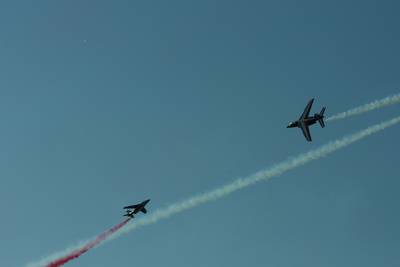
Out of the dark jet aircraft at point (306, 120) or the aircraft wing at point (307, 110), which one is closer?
the dark jet aircraft at point (306, 120)

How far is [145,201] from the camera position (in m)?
146

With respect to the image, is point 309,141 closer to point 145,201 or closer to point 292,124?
point 292,124

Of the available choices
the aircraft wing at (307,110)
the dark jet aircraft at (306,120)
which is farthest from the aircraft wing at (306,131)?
the aircraft wing at (307,110)

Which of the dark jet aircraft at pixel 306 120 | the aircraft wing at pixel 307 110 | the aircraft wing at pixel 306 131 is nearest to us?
the dark jet aircraft at pixel 306 120

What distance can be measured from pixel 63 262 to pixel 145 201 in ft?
98.6

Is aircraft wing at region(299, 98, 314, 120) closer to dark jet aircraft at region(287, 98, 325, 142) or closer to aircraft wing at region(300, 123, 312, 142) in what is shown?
dark jet aircraft at region(287, 98, 325, 142)

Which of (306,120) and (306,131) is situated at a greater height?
(306,120)

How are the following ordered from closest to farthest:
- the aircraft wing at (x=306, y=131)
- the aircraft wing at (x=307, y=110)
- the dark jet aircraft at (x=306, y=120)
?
the dark jet aircraft at (x=306, y=120)
the aircraft wing at (x=306, y=131)
the aircraft wing at (x=307, y=110)

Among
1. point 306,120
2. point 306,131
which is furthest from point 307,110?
point 306,131

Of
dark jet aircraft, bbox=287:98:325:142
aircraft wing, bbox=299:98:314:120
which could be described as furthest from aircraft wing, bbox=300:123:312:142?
aircraft wing, bbox=299:98:314:120

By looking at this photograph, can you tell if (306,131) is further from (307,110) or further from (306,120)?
(307,110)

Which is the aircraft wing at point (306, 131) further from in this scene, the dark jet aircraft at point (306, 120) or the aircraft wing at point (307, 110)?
the aircraft wing at point (307, 110)

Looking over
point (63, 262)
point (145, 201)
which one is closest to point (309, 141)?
point (145, 201)

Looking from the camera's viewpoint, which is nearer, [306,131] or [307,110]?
[306,131]
